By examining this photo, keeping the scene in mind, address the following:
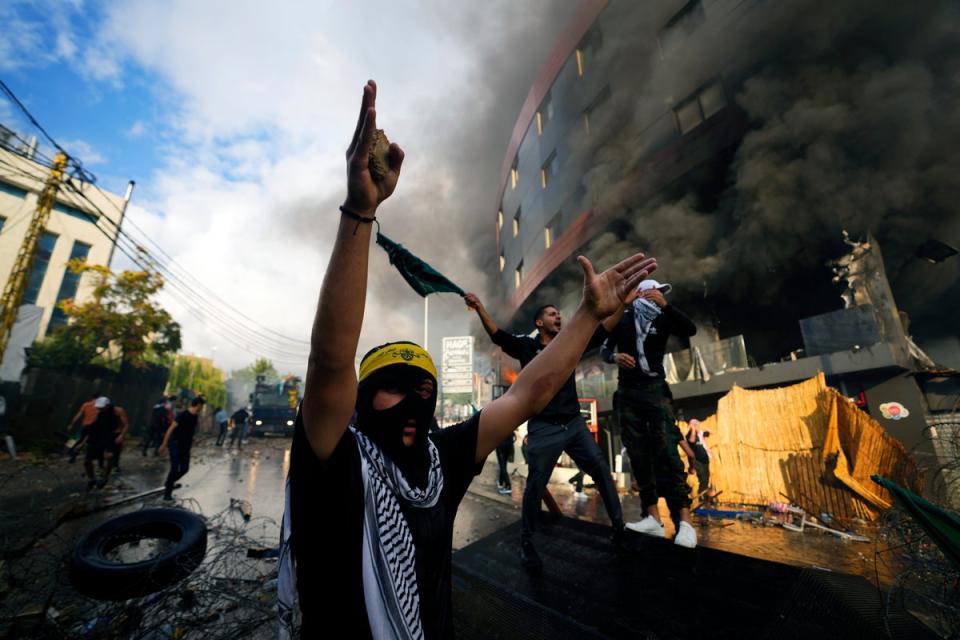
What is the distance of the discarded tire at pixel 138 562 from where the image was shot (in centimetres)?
263

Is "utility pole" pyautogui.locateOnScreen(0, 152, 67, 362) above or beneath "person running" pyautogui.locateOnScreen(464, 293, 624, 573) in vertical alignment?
above

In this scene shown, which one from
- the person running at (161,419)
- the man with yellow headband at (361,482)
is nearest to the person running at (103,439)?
the person running at (161,419)

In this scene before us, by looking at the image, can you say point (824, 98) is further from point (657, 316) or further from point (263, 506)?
point (263, 506)

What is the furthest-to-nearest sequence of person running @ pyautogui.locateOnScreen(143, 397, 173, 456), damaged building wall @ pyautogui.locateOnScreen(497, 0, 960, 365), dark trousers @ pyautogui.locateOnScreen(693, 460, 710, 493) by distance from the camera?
damaged building wall @ pyautogui.locateOnScreen(497, 0, 960, 365) < person running @ pyautogui.locateOnScreen(143, 397, 173, 456) < dark trousers @ pyautogui.locateOnScreen(693, 460, 710, 493)

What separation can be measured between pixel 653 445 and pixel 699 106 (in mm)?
17977

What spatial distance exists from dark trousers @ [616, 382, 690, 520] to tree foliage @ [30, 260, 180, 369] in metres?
26.3

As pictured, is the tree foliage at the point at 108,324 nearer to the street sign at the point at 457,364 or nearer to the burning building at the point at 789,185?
the street sign at the point at 457,364

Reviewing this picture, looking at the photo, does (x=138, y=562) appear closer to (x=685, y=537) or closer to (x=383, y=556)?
(x=383, y=556)

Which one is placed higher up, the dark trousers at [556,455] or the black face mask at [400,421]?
the black face mask at [400,421]

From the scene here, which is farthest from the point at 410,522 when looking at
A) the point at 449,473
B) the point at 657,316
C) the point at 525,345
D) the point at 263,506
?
the point at 263,506

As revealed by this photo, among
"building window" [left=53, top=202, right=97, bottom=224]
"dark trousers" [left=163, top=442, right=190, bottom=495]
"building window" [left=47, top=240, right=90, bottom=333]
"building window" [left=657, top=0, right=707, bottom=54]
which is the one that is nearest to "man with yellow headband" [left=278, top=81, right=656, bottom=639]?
"dark trousers" [left=163, top=442, right=190, bottom=495]

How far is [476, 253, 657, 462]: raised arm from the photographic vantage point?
151cm

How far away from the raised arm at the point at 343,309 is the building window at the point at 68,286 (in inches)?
1654

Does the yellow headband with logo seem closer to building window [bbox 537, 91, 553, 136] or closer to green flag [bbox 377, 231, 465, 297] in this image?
green flag [bbox 377, 231, 465, 297]
